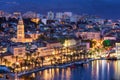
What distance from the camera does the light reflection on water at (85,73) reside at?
12.1 m

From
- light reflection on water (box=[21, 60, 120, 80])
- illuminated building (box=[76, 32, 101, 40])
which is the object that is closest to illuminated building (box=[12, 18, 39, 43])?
illuminated building (box=[76, 32, 101, 40])

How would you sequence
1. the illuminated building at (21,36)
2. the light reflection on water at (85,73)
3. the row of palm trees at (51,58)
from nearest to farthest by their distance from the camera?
1. the light reflection on water at (85,73)
2. the row of palm trees at (51,58)
3. the illuminated building at (21,36)

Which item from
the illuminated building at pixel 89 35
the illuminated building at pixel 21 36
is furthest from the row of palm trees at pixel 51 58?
the illuminated building at pixel 89 35

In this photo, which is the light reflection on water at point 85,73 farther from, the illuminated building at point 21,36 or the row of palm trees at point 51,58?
the illuminated building at point 21,36

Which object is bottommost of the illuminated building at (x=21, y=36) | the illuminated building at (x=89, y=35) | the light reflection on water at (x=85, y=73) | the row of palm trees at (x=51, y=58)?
the light reflection on water at (x=85, y=73)

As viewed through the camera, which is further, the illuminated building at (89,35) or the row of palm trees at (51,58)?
the illuminated building at (89,35)

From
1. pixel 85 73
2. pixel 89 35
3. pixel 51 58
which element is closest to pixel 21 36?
pixel 51 58

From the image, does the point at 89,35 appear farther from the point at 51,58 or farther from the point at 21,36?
the point at 51,58

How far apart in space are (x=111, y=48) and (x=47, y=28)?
5162 millimetres

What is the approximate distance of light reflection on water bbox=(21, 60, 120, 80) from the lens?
12086mm

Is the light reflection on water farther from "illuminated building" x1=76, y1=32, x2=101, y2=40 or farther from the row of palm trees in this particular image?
"illuminated building" x1=76, y1=32, x2=101, y2=40

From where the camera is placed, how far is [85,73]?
13.0m

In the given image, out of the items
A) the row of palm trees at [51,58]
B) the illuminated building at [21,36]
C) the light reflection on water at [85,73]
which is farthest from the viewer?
the illuminated building at [21,36]

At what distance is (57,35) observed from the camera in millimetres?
21672
